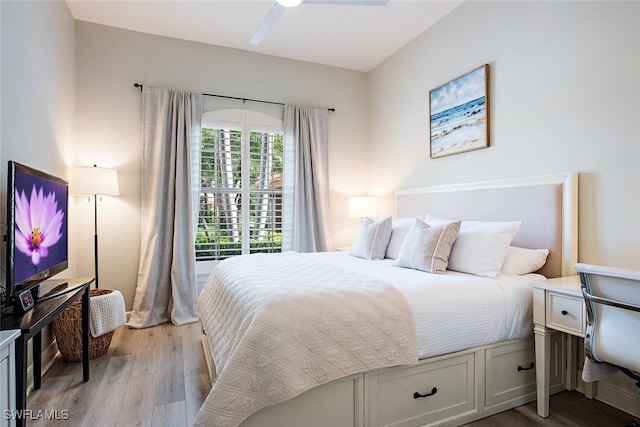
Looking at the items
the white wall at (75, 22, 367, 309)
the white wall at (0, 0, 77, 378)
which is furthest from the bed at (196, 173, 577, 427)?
the white wall at (75, 22, 367, 309)

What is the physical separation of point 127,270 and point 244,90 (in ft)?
7.90

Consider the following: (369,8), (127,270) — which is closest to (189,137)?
(127,270)

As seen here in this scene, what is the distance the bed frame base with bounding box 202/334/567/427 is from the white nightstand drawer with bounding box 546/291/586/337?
27 centimetres

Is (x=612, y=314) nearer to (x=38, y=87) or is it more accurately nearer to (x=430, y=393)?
(x=430, y=393)

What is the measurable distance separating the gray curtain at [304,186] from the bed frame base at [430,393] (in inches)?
89.5

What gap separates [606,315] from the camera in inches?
58.2

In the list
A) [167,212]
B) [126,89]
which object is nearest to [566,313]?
[167,212]

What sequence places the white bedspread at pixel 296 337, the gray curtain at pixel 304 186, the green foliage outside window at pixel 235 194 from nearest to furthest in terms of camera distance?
the white bedspread at pixel 296 337 < the green foliage outside window at pixel 235 194 < the gray curtain at pixel 304 186

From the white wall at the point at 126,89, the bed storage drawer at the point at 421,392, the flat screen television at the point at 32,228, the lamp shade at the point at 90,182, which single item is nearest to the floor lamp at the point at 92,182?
the lamp shade at the point at 90,182

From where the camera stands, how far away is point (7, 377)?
49.4 inches

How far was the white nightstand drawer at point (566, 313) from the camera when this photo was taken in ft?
5.57

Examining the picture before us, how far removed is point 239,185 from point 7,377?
294 centimetres

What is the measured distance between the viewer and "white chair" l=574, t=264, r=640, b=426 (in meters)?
1.38

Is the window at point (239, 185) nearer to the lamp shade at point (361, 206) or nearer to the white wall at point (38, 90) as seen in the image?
the lamp shade at point (361, 206)
